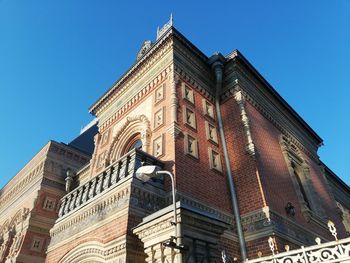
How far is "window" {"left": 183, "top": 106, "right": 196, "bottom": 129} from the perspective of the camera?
8484 mm

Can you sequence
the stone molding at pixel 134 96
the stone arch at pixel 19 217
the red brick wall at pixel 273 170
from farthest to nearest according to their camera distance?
the stone arch at pixel 19 217 → the stone molding at pixel 134 96 → the red brick wall at pixel 273 170

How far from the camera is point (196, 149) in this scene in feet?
26.6

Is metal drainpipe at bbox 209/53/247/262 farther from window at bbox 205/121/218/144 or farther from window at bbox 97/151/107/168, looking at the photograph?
window at bbox 97/151/107/168

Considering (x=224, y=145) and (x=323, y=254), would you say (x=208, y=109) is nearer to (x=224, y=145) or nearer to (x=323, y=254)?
(x=224, y=145)

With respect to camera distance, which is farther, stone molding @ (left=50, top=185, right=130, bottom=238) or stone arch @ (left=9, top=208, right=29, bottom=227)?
stone arch @ (left=9, top=208, right=29, bottom=227)

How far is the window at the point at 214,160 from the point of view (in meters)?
8.30

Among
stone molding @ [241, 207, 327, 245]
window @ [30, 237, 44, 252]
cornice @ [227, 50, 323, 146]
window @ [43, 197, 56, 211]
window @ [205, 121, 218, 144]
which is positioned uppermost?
cornice @ [227, 50, 323, 146]

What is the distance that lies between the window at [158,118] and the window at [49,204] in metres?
8.81

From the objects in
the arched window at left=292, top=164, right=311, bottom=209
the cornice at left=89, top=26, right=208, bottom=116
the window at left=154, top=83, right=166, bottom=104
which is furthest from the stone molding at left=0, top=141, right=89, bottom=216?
the arched window at left=292, top=164, right=311, bottom=209

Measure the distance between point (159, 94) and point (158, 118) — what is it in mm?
1001

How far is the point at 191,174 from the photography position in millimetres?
7375

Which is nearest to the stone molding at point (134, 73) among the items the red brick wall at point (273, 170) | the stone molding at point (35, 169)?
the red brick wall at point (273, 170)

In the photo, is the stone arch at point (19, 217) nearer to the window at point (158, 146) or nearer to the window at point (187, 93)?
the window at point (158, 146)

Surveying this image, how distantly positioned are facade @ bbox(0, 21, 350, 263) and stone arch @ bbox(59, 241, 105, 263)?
23mm
